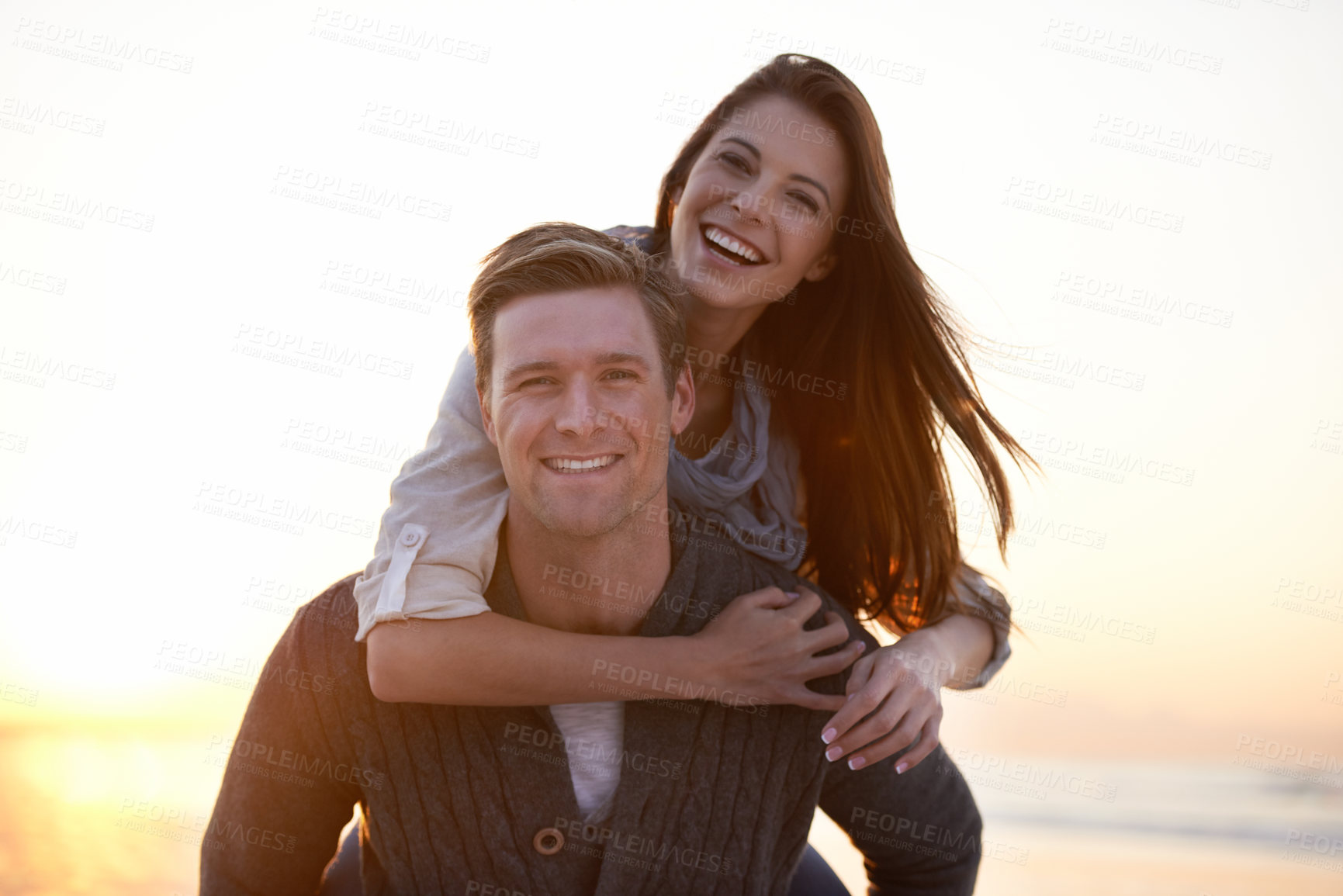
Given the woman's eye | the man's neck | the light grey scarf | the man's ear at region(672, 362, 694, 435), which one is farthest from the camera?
the woman's eye

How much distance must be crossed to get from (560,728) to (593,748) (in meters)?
0.10

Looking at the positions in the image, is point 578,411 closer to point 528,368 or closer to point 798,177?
point 528,368

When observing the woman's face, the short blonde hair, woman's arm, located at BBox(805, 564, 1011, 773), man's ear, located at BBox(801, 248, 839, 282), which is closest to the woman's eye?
the woman's face

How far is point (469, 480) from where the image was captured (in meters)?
2.67

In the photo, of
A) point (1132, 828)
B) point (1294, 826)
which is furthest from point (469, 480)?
point (1294, 826)

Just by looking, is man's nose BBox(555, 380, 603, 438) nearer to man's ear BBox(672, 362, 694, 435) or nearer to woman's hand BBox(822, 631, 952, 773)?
man's ear BBox(672, 362, 694, 435)

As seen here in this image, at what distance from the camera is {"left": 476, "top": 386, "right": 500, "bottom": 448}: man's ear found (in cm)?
266

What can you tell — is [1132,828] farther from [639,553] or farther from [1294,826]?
[639,553]

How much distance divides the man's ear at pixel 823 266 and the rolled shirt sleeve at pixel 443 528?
1322 mm

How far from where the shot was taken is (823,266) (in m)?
3.56

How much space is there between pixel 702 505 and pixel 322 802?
51.8 inches

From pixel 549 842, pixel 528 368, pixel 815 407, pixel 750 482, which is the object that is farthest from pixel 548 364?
pixel 815 407

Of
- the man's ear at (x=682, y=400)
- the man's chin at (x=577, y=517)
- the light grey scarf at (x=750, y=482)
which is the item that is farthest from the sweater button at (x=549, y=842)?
the man's ear at (x=682, y=400)

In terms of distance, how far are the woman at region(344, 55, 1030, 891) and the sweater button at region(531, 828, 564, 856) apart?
611mm
